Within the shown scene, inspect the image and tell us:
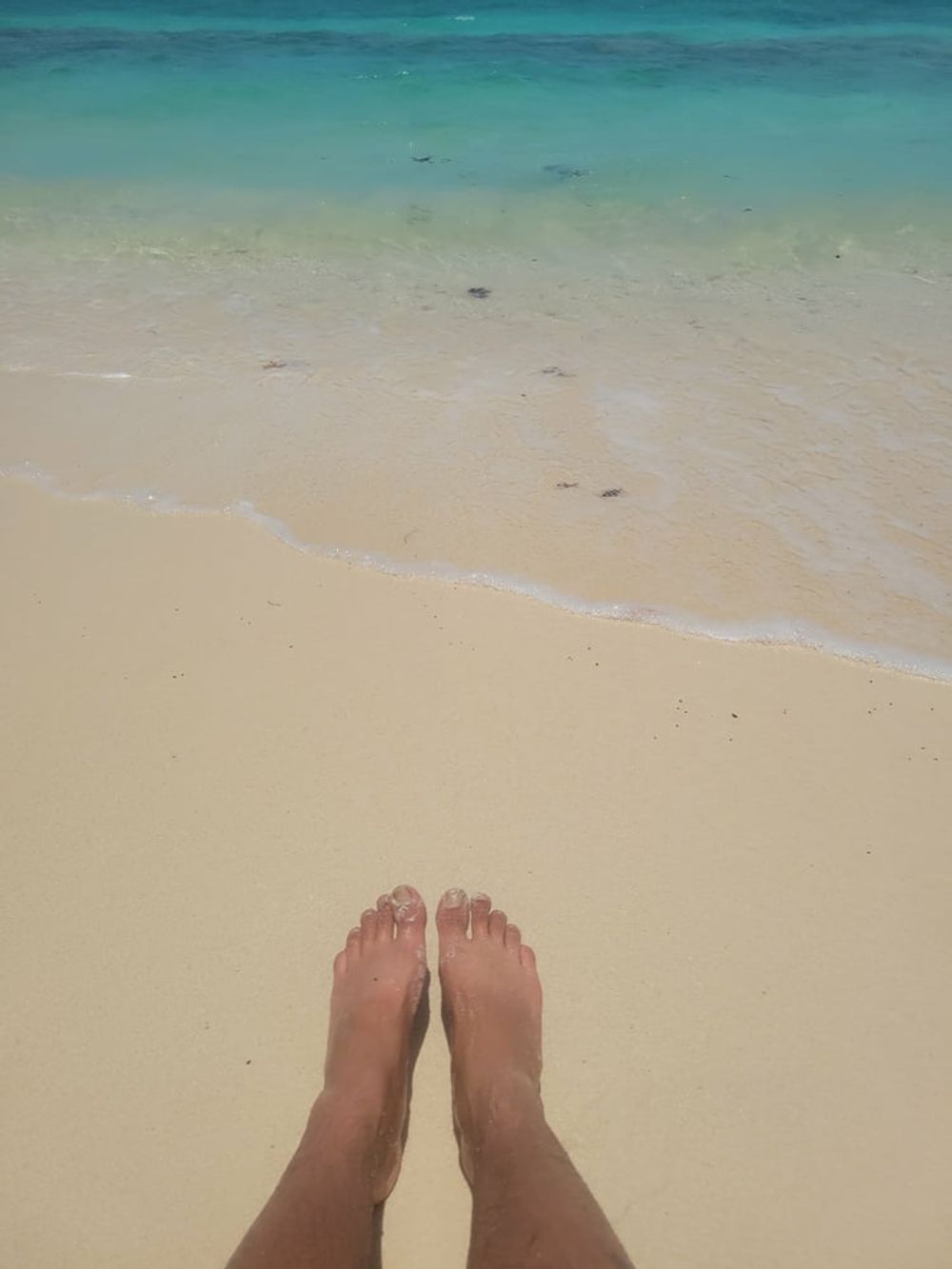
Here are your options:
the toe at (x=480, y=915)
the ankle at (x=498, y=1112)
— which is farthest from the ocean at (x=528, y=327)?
the ankle at (x=498, y=1112)

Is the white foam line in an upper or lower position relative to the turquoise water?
lower

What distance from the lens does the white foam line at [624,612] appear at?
8.55 ft

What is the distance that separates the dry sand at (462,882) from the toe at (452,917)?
0.06 m

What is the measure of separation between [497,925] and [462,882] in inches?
5.5

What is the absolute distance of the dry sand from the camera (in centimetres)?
164

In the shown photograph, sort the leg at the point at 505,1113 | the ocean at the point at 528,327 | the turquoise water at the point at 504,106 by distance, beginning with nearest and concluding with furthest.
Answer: the leg at the point at 505,1113, the ocean at the point at 528,327, the turquoise water at the point at 504,106

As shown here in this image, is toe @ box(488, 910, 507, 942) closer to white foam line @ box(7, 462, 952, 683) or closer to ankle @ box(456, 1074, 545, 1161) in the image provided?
ankle @ box(456, 1074, 545, 1161)

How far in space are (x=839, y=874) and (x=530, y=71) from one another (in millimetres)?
10731

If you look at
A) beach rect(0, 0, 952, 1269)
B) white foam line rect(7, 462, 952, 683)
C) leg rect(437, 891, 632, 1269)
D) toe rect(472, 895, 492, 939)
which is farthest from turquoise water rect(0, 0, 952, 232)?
leg rect(437, 891, 632, 1269)

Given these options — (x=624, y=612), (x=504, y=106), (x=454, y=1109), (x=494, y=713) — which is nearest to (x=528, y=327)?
(x=624, y=612)

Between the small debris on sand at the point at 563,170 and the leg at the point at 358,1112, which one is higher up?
the small debris on sand at the point at 563,170

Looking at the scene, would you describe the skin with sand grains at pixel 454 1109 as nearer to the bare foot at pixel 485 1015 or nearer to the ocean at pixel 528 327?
the bare foot at pixel 485 1015

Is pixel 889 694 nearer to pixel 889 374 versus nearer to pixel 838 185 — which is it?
pixel 889 374

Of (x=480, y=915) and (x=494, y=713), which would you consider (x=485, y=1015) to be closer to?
(x=480, y=915)
